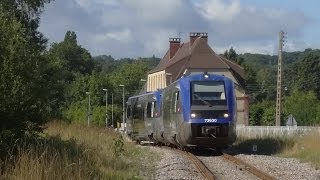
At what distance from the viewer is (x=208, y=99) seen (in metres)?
23.6

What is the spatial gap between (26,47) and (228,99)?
1196 centimetres

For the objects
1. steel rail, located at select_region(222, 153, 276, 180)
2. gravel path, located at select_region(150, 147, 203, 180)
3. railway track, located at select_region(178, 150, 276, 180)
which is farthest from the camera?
gravel path, located at select_region(150, 147, 203, 180)

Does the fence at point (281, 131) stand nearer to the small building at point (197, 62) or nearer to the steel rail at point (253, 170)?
the steel rail at point (253, 170)

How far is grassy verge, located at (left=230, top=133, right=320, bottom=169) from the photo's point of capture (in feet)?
78.3

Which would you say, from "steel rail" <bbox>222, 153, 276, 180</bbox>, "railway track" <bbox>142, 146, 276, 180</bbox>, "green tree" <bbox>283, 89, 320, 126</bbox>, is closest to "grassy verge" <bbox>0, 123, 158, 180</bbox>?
"railway track" <bbox>142, 146, 276, 180</bbox>

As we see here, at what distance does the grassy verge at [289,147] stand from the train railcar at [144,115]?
16.0ft

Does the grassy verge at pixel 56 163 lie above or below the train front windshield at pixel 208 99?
below

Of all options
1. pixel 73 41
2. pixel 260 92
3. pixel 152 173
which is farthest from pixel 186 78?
pixel 73 41

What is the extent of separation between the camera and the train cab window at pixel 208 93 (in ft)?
77.0

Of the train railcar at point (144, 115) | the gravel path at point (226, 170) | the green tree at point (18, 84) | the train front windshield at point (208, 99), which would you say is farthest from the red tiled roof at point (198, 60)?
the green tree at point (18, 84)

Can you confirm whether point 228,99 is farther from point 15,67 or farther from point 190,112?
point 15,67

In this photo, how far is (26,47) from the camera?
13008 mm

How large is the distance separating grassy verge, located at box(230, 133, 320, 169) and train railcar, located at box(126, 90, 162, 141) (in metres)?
4.88

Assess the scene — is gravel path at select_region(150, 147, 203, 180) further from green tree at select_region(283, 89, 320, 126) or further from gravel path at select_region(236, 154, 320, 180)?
green tree at select_region(283, 89, 320, 126)
